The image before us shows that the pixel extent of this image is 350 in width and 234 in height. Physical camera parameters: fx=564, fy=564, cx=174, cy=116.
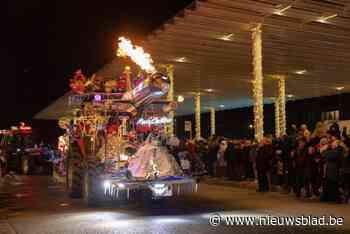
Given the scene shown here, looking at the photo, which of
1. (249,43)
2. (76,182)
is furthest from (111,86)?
(249,43)

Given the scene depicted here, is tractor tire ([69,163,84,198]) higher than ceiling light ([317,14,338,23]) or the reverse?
the reverse

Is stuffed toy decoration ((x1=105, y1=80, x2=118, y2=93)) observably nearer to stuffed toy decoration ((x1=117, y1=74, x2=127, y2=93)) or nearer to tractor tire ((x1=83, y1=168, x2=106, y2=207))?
stuffed toy decoration ((x1=117, y1=74, x2=127, y2=93))

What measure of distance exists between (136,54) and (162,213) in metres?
3.77

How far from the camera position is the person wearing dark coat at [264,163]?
58.0 feet

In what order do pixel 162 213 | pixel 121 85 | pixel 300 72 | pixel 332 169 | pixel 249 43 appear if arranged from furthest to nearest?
pixel 300 72
pixel 249 43
pixel 121 85
pixel 332 169
pixel 162 213

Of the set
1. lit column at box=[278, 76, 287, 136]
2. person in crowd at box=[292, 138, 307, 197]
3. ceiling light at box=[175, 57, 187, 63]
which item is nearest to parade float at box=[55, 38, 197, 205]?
person in crowd at box=[292, 138, 307, 197]

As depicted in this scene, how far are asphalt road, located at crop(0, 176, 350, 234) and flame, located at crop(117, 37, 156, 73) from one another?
132 inches

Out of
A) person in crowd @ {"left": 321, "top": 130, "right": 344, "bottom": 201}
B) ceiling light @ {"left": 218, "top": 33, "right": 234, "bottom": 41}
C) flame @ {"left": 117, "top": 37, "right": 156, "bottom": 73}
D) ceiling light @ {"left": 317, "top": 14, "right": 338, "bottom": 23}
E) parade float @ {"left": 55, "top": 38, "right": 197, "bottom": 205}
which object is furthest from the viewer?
ceiling light @ {"left": 218, "top": 33, "right": 234, "bottom": 41}

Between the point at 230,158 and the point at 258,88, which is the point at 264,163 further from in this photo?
the point at 230,158

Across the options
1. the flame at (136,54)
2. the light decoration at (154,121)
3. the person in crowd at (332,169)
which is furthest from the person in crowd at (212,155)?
the flame at (136,54)

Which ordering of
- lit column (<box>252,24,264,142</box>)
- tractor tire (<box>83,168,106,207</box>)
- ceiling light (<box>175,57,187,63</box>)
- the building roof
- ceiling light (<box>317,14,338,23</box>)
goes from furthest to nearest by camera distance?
ceiling light (<box>175,57,187,63</box>) < lit column (<box>252,24,264,142</box>) < ceiling light (<box>317,14,338,23</box>) < the building roof < tractor tire (<box>83,168,106,207</box>)

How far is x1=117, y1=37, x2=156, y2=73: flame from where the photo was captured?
1292 cm

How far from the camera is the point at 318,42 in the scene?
73.1 feet

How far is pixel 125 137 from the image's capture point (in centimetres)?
1436
